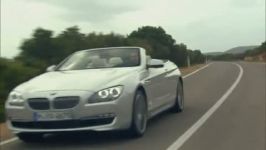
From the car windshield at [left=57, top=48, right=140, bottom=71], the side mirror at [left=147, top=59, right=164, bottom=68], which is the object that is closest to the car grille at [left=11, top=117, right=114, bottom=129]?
the car windshield at [left=57, top=48, right=140, bottom=71]

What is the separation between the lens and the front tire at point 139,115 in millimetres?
10016

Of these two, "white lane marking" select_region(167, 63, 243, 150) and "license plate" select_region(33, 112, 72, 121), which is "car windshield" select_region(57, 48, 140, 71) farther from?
"license plate" select_region(33, 112, 72, 121)

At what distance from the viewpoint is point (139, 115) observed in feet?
33.7

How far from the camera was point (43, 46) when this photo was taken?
27047 mm

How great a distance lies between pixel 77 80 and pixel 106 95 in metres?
0.62

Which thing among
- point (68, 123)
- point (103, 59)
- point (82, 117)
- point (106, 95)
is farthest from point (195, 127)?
point (68, 123)

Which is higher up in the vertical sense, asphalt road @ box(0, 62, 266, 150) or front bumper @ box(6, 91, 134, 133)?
front bumper @ box(6, 91, 134, 133)

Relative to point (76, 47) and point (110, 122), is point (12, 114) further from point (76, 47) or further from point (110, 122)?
point (76, 47)

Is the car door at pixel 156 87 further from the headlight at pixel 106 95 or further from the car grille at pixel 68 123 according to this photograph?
the car grille at pixel 68 123

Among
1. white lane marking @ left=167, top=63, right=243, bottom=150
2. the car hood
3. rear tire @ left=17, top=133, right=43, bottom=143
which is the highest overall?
the car hood

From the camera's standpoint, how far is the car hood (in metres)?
9.70

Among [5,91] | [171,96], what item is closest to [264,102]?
[171,96]

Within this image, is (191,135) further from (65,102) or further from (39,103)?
(39,103)

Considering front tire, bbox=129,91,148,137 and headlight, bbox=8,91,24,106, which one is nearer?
headlight, bbox=8,91,24,106
